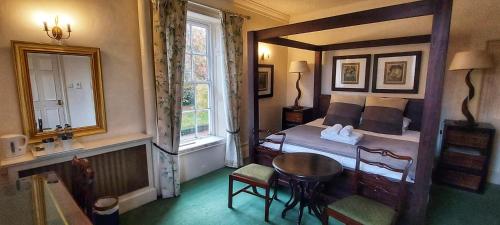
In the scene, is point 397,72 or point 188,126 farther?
point 397,72

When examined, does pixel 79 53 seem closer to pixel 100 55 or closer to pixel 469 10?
pixel 100 55

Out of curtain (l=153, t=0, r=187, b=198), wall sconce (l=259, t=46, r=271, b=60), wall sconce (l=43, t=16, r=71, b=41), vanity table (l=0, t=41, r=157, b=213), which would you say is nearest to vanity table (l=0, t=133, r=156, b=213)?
vanity table (l=0, t=41, r=157, b=213)

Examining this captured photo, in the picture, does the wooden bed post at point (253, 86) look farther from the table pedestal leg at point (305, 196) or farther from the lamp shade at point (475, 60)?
the lamp shade at point (475, 60)

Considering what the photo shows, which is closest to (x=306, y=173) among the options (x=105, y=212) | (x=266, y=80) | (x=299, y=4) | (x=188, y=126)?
(x=105, y=212)

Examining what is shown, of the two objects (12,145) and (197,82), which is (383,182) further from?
(12,145)

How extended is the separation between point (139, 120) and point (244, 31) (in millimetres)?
2099

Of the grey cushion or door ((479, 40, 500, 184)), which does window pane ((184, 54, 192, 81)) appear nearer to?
the grey cushion

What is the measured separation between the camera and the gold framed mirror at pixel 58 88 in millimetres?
1923

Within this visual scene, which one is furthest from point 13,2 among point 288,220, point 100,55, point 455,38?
point 455,38

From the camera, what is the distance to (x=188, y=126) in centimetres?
346

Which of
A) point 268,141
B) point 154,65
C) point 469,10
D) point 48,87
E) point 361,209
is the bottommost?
point 361,209

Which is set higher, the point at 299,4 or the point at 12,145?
the point at 299,4

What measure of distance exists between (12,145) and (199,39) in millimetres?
2358

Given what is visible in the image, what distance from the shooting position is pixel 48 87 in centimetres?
204
